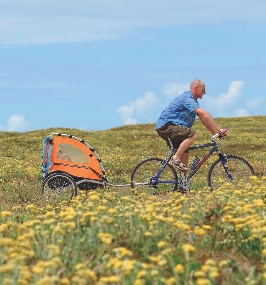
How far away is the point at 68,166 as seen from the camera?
1650cm

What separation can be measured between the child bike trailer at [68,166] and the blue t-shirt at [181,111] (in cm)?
206

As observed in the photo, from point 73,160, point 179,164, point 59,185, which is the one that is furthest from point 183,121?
point 59,185

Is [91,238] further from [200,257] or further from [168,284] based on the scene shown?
[168,284]

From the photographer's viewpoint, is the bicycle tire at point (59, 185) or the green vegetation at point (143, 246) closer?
the green vegetation at point (143, 246)

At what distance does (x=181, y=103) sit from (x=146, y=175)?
244 centimetres

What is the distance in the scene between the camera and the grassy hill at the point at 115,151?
20.0 metres

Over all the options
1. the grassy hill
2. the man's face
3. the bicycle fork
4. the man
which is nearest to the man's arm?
the man

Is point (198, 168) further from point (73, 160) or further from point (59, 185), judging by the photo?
point (59, 185)

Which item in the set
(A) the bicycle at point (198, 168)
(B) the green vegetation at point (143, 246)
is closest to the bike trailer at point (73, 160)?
(A) the bicycle at point (198, 168)

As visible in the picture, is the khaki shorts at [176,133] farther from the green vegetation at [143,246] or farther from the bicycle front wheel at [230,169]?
the green vegetation at [143,246]

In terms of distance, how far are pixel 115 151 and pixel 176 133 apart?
73.2ft

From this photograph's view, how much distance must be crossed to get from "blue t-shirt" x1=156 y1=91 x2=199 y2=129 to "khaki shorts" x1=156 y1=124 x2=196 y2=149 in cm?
11

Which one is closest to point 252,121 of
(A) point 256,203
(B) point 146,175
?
(B) point 146,175

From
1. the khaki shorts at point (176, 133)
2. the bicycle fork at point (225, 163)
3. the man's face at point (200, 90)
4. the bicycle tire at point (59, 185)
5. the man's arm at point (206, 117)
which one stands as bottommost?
the bicycle tire at point (59, 185)
